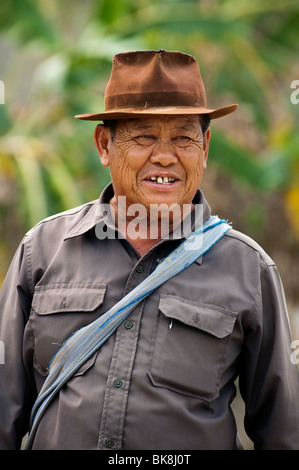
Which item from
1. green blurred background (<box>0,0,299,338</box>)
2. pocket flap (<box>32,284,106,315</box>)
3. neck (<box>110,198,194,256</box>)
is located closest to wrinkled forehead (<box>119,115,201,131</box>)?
neck (<box>110,198,194,256</box>)

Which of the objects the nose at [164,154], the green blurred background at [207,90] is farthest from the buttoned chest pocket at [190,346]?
the green blurred background at [207,90]

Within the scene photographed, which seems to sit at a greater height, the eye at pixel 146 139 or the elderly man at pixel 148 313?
the eye at pixel 146 139

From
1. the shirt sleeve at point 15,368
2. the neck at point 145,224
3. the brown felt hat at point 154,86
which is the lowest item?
the shirt sleeve at point 15,368

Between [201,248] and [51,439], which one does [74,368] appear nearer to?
[51,439]

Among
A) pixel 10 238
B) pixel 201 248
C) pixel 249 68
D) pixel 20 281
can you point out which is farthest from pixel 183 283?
pixel 249 68

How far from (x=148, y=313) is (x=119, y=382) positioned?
0.26m

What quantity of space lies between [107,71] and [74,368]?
22.1 ft

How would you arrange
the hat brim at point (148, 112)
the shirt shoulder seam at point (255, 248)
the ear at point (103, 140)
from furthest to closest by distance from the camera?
the ear at point (103, 140) → the shirt shoulder seam at point (255, 248) → the hat brim at point (148, 112)

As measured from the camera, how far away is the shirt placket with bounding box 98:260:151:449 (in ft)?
7.63

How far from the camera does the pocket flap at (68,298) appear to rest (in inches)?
97.5

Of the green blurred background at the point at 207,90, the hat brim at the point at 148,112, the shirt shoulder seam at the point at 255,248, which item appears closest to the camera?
the hat brim at the point at 148,112

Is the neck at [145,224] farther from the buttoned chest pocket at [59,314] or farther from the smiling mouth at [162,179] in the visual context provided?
the buttoned chest pocket at [59,314]

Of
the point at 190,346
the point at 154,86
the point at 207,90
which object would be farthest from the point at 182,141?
the point at 207,90

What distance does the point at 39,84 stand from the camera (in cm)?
798
